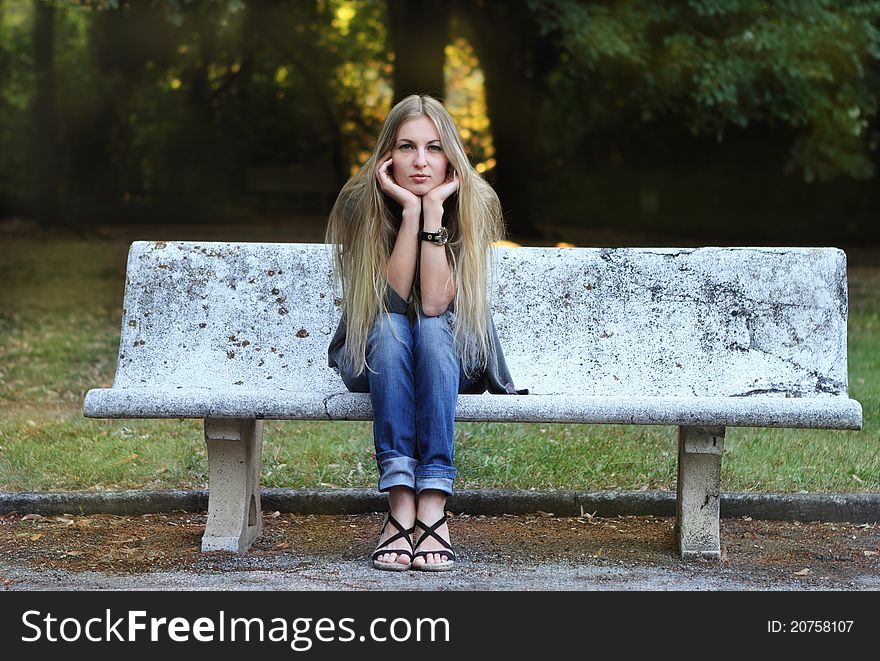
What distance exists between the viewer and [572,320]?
412cm

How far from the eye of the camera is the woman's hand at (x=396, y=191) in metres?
3.62

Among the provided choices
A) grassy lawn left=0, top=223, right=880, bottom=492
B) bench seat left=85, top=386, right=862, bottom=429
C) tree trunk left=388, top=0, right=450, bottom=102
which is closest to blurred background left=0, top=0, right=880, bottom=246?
tree trunk left=388, top=0, right=450, bottom=102

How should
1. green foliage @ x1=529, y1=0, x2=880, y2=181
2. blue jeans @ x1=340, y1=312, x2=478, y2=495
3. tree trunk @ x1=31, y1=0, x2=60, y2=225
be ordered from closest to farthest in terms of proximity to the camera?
blue jeans @ x1=340, y1=312, x2=478, y2=495 → green foliage @ x1=529, y1=0, x2=880, y2=181 → tree trunk @ x1=31, y1=0, x2=60, y2=225

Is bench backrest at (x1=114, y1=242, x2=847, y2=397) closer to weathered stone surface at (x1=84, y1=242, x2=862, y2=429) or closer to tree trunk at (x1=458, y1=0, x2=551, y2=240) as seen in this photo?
weathered stone surface at (x1=84, y1=242, x2=862, y2=429)

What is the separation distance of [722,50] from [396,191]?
25.1 ft

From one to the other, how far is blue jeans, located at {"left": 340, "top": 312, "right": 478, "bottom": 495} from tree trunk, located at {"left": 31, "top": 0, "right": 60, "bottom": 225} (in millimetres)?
16190

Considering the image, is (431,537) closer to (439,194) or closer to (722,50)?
(439,194)

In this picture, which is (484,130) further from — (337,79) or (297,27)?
(297,27)

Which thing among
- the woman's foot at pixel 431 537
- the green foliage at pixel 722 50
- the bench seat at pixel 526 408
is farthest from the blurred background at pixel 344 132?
the woman's foot at pixel 431 537

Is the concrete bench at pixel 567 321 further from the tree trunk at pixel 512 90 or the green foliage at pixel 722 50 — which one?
the tree trunk at pixel 512 90

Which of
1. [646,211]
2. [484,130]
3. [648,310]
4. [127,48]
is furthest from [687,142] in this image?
[648,310]

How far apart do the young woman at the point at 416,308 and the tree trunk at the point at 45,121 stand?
15.9 metres

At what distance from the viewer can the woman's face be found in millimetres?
3662

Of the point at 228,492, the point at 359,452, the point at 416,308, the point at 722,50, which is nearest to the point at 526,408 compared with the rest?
the point at 416,308
